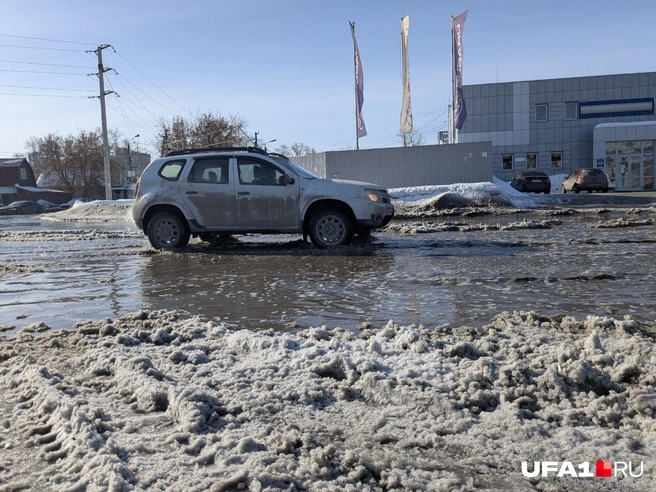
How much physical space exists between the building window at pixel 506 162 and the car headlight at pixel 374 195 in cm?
A: 3852

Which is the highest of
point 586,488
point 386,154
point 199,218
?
point 386,154

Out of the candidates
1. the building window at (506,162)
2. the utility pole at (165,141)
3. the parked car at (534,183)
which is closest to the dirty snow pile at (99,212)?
the parked car at (534,183)

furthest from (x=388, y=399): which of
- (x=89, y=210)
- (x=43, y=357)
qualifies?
(x=89, y=210)

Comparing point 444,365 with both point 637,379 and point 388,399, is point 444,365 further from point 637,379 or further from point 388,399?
point 637,379

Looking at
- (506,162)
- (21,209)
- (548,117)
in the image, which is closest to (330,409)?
(506,162)

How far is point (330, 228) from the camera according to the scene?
35.2 ft

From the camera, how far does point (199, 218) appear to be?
35.7ft

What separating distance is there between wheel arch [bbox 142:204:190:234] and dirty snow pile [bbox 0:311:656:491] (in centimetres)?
652

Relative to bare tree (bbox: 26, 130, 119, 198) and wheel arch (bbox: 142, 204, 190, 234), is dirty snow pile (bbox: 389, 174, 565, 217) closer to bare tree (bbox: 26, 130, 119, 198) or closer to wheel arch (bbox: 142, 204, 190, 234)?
wheel arch (bbox: 142, 204, 190, 234)

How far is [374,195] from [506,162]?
128ft

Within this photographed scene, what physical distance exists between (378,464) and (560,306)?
11.5 ft

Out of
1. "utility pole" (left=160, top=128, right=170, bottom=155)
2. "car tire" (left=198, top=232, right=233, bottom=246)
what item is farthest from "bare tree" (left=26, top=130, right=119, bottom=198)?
"car tire" (left=198, top=232, right=233, bottom=246)

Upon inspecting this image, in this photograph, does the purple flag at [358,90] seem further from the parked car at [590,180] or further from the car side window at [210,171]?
the car side window at [210,171]

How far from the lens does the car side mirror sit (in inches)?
416
